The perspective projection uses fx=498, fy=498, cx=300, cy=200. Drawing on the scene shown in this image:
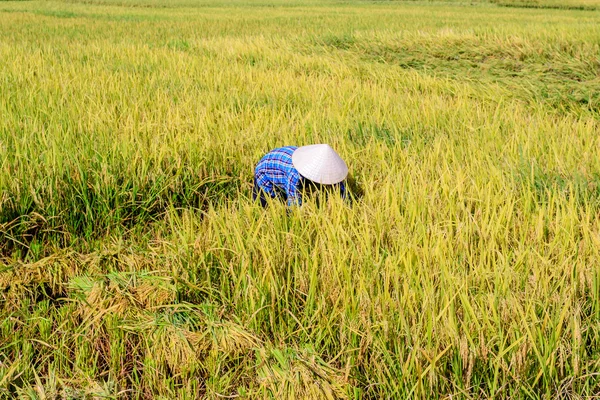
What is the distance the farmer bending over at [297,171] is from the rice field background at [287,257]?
10cm

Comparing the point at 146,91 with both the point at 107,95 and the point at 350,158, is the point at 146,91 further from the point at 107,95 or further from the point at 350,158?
the point at 350,158

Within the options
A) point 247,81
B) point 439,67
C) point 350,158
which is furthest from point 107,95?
point 439,67

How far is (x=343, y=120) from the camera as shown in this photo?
2705mm

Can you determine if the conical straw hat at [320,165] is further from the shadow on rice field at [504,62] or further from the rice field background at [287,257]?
the shadow on rice field at [504,62]

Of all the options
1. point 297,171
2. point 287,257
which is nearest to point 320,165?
point 297,171

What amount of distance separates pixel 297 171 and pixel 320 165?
125 mm

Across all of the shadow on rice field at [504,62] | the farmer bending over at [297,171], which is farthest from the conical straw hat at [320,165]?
the shadow on rice field at [504,62]

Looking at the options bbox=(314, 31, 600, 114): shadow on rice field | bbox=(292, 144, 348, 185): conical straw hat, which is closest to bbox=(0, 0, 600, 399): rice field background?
bbox=(292, 144, 348, 185): conical straw hat

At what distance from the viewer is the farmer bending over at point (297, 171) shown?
5.27 ft

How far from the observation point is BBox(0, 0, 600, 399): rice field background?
102 cm

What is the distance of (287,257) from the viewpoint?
136cm

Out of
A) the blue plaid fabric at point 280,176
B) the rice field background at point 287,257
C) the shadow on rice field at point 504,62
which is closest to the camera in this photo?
the rice field background at point 287,257

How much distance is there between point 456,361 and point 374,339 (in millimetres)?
167

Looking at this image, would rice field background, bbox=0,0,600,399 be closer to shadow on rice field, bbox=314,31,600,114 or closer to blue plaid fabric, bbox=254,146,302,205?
blue plaid fabric, bbox=254,146,302,205
